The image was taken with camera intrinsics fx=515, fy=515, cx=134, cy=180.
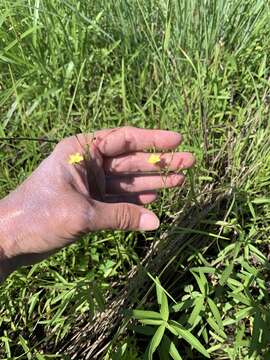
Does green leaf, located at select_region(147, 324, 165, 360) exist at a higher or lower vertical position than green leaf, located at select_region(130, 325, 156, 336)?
higher

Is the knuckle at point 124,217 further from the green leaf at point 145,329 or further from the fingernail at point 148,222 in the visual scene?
the green leaf at point 145,329

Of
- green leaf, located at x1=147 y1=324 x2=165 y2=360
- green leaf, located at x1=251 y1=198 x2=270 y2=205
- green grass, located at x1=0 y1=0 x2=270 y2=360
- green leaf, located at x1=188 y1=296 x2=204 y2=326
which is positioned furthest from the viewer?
green leaf, located at x1=251 y1=198 x2=270 y2=205

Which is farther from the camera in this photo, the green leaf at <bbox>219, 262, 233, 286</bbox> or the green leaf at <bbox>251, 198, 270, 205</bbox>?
the green leaf at <bbox>251, 198, 270, 205</bbox>

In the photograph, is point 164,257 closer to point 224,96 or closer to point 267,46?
point 224,96

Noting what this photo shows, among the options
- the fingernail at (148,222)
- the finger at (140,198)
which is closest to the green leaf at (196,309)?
the fingernail at (148,222)

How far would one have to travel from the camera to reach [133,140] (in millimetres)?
1421

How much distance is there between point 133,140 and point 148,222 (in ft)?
0.93

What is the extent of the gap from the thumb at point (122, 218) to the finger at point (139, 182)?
0.14 metres

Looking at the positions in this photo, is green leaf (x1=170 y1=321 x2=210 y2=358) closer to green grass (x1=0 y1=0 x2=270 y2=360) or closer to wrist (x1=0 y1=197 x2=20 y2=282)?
green grass (x1=0 y1=0 x2=270 y2=360)

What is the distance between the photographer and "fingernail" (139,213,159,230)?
1.23 metres

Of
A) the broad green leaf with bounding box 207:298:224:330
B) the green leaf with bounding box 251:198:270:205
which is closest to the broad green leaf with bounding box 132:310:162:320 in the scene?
the broad green leaf with bounding box 207:298:224:330

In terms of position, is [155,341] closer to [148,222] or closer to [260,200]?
[148,222]

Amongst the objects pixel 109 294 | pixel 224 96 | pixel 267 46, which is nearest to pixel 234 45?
pixel 267 46

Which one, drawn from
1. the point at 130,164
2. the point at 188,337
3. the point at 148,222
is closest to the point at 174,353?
the point at 188,337
